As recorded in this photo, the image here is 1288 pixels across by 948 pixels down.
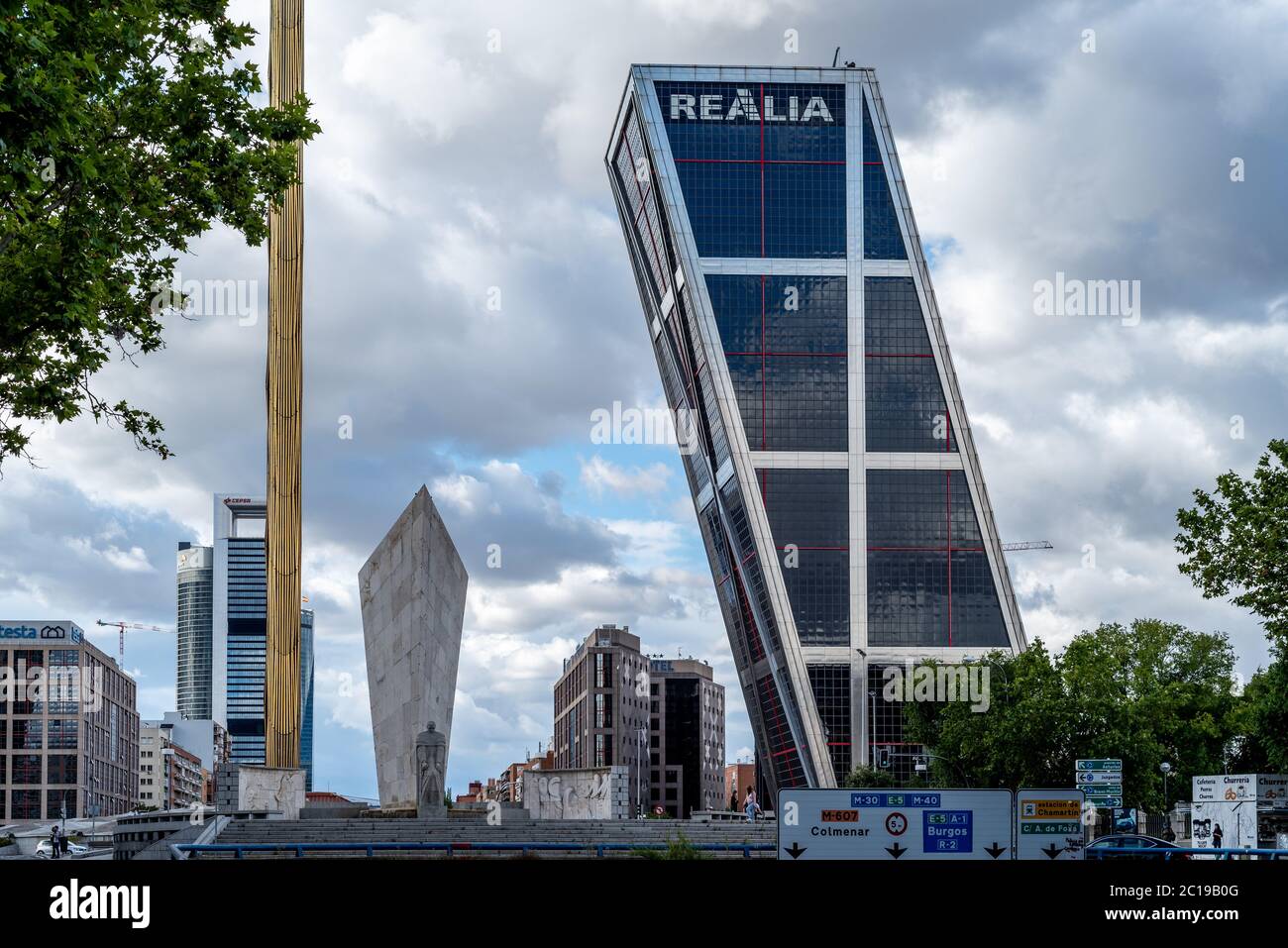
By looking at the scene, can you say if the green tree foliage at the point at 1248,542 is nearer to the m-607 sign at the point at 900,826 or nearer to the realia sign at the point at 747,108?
the m-607 sign at the point at 900,826

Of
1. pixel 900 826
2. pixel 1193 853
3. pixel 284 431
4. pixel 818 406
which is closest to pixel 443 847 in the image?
pixel 900 826

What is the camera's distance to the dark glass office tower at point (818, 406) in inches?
4577

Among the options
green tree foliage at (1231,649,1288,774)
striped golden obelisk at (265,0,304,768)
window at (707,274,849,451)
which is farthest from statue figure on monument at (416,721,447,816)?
window at (707,274,849,451)

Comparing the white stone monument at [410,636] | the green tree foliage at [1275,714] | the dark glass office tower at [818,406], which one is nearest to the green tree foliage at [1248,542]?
the green tree foliage at [1275,714]

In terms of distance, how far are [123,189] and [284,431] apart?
36664 millimetres

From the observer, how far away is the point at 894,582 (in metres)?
118

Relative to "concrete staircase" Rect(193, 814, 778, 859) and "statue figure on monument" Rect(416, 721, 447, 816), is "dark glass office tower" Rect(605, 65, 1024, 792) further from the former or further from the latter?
"statue figure on monument" Rect(416, 721, 447, 816)

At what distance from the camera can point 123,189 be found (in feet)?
82.1

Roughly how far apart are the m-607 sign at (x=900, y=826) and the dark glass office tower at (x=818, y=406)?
94841 millimetres

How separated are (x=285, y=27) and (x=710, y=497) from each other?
224 feet

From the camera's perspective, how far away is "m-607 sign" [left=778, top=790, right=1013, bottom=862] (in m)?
20.6
